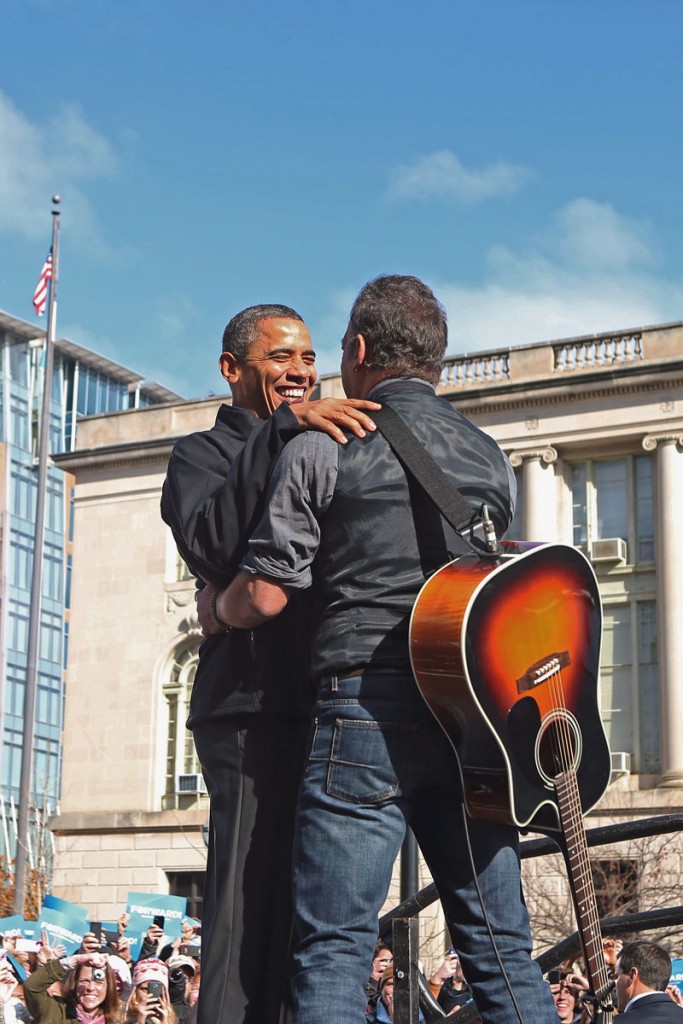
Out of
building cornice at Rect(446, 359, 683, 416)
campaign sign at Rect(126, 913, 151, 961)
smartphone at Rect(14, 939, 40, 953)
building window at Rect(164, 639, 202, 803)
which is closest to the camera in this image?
smartphone at Rect(14, 939, 40, 953)

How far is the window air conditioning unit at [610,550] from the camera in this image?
3866 centimetres

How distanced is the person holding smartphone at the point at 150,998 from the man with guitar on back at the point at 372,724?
20.6 ft

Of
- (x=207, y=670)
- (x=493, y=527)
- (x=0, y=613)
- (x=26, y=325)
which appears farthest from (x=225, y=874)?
(x=26, y=325)

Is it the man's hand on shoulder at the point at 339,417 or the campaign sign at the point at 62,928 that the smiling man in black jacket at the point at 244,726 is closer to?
the man's hand on shoulder at the point at 339,417

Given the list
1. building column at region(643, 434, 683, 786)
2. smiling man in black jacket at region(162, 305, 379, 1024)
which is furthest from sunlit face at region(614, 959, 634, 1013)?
building column at region(643, 434, 683, 786)

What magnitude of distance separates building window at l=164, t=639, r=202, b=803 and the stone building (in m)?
0.06

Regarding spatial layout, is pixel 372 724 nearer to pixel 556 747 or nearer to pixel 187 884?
pixel 556 747

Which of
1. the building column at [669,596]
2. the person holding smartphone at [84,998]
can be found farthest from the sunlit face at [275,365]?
the building column at [669,596]

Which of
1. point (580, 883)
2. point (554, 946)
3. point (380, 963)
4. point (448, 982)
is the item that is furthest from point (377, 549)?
point (380, 963)

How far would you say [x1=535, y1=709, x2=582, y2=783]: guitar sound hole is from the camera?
3746mm

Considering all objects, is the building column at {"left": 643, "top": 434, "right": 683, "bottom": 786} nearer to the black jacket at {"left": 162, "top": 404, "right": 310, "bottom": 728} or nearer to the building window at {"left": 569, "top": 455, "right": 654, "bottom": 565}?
the building window at {"left": 569, "top": 455, "right": 654, "bottom": 565}

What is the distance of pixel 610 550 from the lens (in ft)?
127

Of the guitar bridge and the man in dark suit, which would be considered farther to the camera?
the man in dark suit

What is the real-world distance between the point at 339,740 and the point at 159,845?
1587 inches
